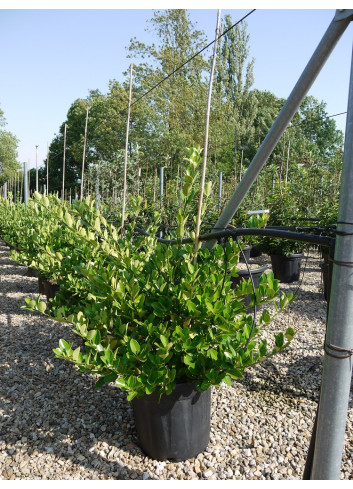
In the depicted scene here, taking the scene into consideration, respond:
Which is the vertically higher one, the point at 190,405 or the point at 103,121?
the point at 103,121

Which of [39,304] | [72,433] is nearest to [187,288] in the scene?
[39,304]

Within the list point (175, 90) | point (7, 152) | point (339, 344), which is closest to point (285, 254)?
point (339, 344)

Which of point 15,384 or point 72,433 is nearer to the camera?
point 72,433

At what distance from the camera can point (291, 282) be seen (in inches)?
250

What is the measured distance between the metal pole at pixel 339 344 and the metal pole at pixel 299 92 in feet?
0.86

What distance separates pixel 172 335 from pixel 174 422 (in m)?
0.49

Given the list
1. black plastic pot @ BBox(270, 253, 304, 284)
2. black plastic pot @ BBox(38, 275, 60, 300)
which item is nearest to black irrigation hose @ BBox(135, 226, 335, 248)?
black plastic pot @ BBox(38, 275, 60, 300)

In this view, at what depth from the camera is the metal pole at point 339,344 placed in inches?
44.3

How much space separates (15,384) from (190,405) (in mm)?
1572

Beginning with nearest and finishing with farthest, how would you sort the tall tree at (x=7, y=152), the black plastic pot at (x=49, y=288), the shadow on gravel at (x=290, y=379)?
the shadow on gravel at (x=290, y=379) < the black plastic pot at (x=49, y=288) < the tall tree at (x=7, y=152)

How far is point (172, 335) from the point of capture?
186cm

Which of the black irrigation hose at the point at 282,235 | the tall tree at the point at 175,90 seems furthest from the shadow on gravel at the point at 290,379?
the tall tree at the point at 175,90

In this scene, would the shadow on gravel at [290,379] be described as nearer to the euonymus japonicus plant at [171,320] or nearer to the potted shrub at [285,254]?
the euonymus japonicus plant at [171,320]

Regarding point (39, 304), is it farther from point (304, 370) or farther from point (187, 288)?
point (304, 370)
